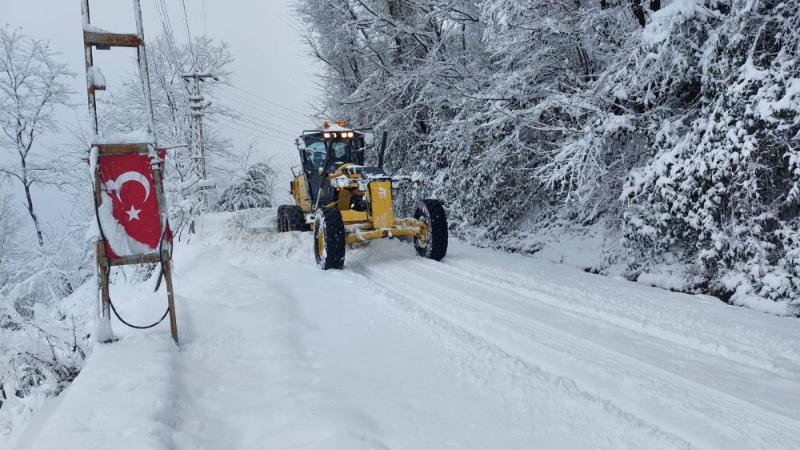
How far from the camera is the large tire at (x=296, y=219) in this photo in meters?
10.1

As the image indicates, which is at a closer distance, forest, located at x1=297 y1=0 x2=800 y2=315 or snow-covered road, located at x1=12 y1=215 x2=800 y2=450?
snow-covered road, located at x1=12 y1=215 x2=800 y2=450

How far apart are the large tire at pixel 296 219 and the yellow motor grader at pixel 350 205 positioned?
22mm

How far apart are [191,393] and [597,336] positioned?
3088mm

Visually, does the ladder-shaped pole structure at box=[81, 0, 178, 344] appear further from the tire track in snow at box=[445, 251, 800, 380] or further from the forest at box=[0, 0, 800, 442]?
the tire track in snow at box=[445, 251, 800, 380]

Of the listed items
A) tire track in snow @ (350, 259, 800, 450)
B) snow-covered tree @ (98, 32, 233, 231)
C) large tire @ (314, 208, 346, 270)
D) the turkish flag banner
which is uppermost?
snow-covered tree @ (98, 32, 233, 231)

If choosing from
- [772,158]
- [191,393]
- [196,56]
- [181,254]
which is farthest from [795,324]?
[196,56]

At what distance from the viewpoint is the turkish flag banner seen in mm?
3586

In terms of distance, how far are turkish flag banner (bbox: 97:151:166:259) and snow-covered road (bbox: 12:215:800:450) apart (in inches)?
28.6

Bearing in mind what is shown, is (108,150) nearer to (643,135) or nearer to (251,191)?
(643,135)

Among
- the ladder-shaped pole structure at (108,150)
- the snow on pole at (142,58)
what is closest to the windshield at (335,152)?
the snow on pole at (142,58)

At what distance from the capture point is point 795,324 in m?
4.30

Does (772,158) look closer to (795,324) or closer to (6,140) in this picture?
(795,324)

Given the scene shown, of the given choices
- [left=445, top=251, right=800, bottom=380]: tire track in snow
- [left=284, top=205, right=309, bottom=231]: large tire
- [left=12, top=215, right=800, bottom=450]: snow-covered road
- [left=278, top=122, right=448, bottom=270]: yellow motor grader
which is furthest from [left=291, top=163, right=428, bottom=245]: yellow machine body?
[left=284, top=205, right=309, bottom=231]: large tire

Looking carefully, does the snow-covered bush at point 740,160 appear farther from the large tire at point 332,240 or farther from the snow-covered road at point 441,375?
the large tire at point 332,240
